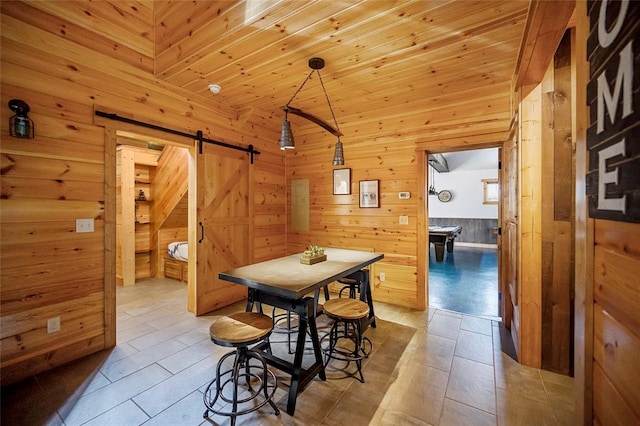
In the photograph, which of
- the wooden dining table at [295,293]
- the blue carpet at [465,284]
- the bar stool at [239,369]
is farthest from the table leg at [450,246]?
the bar stool at [239,369]

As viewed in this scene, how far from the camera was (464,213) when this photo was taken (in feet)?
31.1

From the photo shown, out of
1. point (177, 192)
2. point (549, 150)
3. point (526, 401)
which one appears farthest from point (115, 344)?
point (549, 150)

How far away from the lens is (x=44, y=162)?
2.16 metres

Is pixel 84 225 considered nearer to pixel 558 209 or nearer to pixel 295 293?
pixel 295 293

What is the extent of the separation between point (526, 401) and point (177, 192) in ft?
17.0

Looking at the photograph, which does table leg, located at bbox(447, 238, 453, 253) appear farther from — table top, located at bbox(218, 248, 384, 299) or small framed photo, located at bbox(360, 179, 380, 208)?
table top, located at bbox(218, 248, 384, 299)

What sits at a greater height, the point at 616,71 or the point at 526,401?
the point at 616,71

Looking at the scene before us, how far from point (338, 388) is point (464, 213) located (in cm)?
913

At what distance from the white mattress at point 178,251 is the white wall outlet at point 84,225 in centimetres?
227

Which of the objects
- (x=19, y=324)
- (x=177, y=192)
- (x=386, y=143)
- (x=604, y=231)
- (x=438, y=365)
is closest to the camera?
(x=604, y=231)

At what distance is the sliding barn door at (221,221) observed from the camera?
3.38 meters

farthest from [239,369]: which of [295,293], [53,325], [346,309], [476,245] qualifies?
[476,245]

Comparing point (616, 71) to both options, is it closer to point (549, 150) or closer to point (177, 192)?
point (549, 150)

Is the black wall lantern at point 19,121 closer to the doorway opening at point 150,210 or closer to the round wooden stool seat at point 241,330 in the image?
the round wooden stool seat at point 241,330
